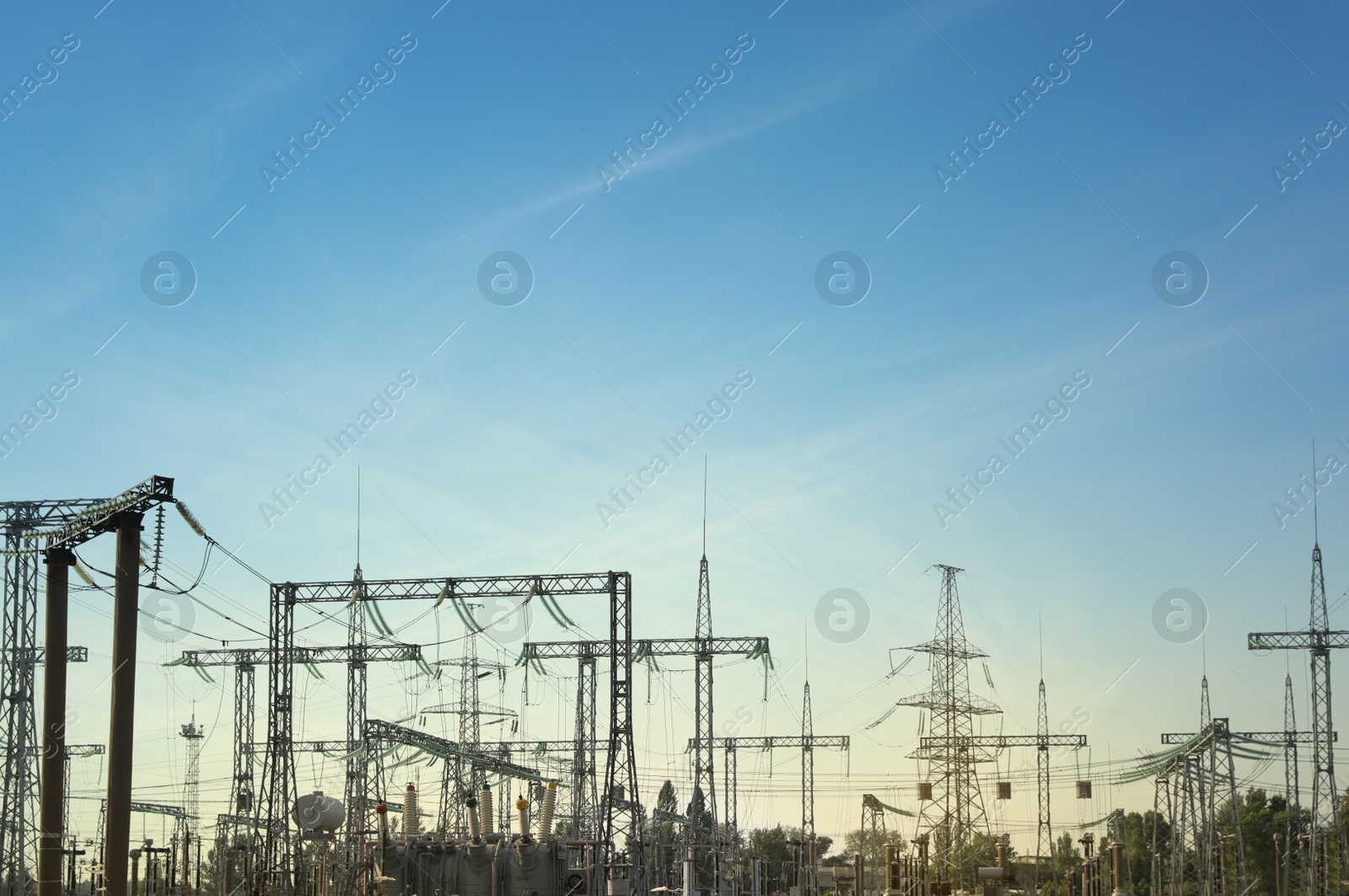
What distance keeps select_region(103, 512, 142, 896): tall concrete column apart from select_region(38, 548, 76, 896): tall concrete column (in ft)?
12.2

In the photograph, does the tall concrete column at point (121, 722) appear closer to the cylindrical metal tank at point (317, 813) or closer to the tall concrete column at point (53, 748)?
the tall concrete column at point (53, 748)

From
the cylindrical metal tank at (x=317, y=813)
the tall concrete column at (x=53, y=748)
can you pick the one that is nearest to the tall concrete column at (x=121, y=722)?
the tall concrete column at (x=53, y=748)

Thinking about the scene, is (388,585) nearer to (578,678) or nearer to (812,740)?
(578,678)

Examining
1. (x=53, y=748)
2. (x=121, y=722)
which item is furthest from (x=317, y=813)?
(x=121, y=722)

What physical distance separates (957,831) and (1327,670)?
18207 mm

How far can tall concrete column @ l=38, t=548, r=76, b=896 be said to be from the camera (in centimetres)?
3350

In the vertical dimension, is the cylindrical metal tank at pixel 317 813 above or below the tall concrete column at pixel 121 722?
below

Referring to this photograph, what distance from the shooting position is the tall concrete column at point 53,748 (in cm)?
3350

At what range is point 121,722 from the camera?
30.4m

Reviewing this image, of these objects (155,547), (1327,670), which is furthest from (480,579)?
(1327,670)

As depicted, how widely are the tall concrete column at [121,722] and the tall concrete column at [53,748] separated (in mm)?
3711

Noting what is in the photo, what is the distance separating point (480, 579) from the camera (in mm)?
43406

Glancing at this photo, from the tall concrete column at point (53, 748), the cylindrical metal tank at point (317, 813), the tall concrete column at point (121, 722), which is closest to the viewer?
the tall concrete column at point (121, 722)

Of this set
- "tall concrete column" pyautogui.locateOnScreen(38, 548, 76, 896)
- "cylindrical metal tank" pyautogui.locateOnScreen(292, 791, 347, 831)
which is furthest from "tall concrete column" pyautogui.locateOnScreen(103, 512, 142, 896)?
"cylindrical metal tank" pyautogui.locateOnScreen(292, 791, 347, 831)
